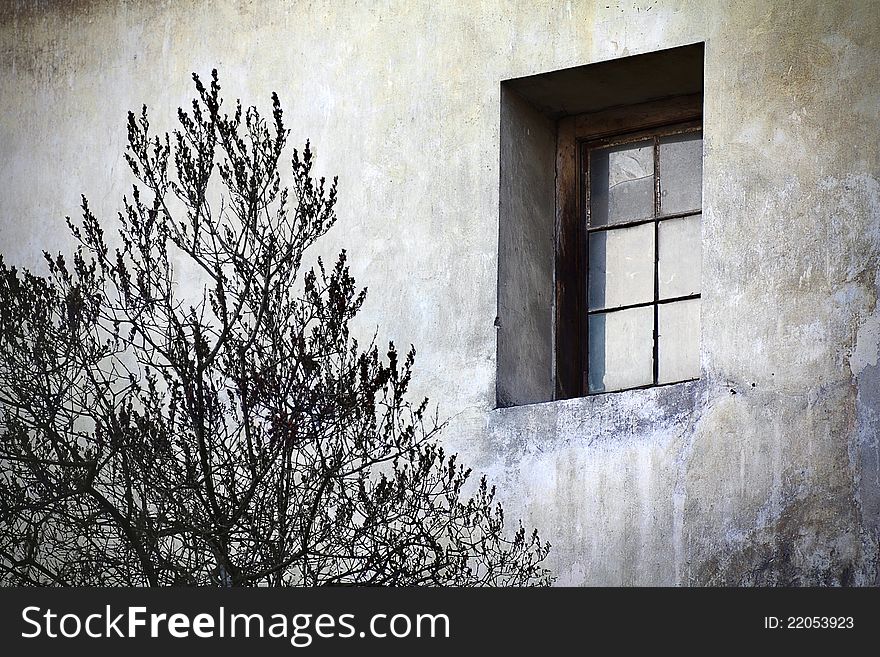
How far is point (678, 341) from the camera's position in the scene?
Answer: 9320 mm

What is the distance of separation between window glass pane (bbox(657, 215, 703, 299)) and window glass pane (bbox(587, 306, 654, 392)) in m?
0.17

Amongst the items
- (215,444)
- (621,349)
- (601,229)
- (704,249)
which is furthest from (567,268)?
(215,444)

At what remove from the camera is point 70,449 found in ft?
25.3

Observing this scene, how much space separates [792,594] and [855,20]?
2814 mm

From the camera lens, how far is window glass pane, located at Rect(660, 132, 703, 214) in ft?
31.2

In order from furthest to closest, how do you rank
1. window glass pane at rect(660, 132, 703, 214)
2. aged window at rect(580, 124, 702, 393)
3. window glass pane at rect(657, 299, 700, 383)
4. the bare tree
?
window glass pane at rect(660, 132, 703, 214) → aged window at rect(580, 124, 702, 393) → window glass pane at rect(657, 299, 700, 383) → the bare tree

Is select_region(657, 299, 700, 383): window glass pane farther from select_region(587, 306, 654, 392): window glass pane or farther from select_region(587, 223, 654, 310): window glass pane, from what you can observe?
select_region(587, 223, 654, 310): window glass pane

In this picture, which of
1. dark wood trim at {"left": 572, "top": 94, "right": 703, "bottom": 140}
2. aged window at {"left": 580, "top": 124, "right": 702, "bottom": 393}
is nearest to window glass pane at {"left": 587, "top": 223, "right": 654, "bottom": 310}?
aged window at {"left": 580, "top": 124, "right": 702, "bottom": 393}

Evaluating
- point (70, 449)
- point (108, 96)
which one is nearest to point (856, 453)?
point (70, 449)

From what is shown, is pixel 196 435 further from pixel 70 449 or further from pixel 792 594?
pixel 792 594

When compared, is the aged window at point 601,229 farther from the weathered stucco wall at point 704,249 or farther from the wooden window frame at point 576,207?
the weathered stucco wall at point 704,249

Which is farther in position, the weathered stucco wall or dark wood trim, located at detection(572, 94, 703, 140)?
dark wood trim, located at detection(572, 94, 703, 140)

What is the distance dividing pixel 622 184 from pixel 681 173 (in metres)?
0.34

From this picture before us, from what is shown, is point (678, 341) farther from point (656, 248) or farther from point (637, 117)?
point (637, 117)
